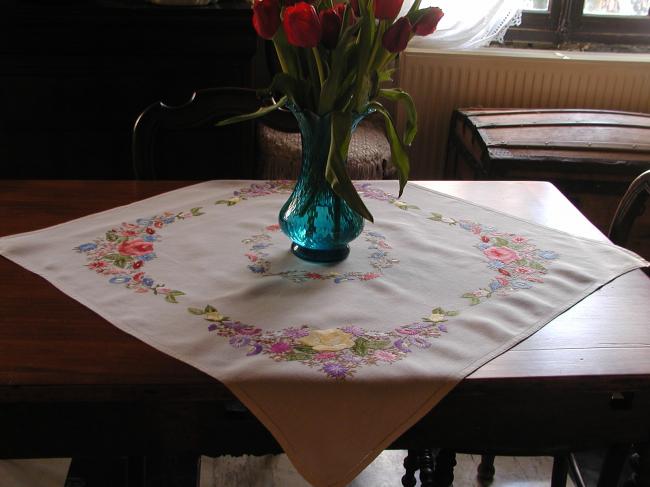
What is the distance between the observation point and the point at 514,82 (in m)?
2.65

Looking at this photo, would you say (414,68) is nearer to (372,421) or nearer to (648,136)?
(648,136)

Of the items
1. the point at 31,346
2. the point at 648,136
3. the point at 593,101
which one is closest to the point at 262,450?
the point at 31,346

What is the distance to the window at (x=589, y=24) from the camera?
2754 mm

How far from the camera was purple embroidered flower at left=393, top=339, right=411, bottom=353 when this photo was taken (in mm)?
906

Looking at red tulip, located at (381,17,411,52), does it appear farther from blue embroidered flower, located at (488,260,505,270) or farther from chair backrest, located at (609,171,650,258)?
chair backrest, located at (609,171,650,258)

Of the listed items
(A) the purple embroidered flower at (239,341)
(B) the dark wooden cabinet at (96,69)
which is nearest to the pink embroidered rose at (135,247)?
(A) the purple embroidered flower at (239,341)

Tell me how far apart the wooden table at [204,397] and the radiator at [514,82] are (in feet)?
5.84

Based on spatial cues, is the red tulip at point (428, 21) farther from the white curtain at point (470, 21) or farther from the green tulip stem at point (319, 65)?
the white curtain at point (470, 21)

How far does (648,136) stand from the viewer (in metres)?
2.28

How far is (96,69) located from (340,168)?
4.88 ft

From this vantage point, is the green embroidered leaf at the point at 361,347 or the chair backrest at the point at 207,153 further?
the chair backrest at the point at 207,153

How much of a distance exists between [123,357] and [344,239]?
392 millimetres

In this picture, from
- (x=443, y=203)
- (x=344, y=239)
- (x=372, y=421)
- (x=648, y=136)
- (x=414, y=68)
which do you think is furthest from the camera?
(x=414, y=68)

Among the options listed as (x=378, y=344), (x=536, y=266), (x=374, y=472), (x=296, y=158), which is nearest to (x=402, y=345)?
(x=378, y=344)
